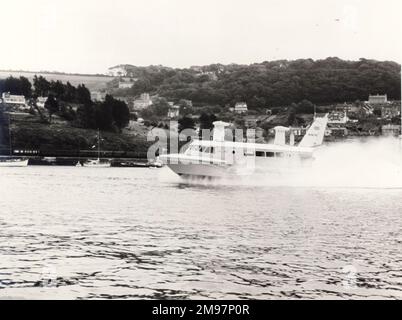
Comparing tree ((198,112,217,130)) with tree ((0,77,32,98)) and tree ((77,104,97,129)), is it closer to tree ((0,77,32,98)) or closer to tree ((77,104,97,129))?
tree ((0,77,32,98))

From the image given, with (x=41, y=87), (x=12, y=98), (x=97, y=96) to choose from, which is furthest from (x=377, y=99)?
(x=12, y=98)

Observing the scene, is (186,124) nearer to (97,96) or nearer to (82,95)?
(97,96)

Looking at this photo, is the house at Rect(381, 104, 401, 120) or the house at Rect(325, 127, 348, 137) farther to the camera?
the house at Rect(325, 127, 348, 137)

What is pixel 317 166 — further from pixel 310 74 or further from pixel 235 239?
pixel 235 239

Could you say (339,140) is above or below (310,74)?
below

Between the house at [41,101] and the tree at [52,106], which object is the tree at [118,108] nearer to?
the tree at [52,106]

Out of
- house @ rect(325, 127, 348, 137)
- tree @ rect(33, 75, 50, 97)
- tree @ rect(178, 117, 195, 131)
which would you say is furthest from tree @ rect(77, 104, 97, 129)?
house @ rect(325, 127, 348, 137)
